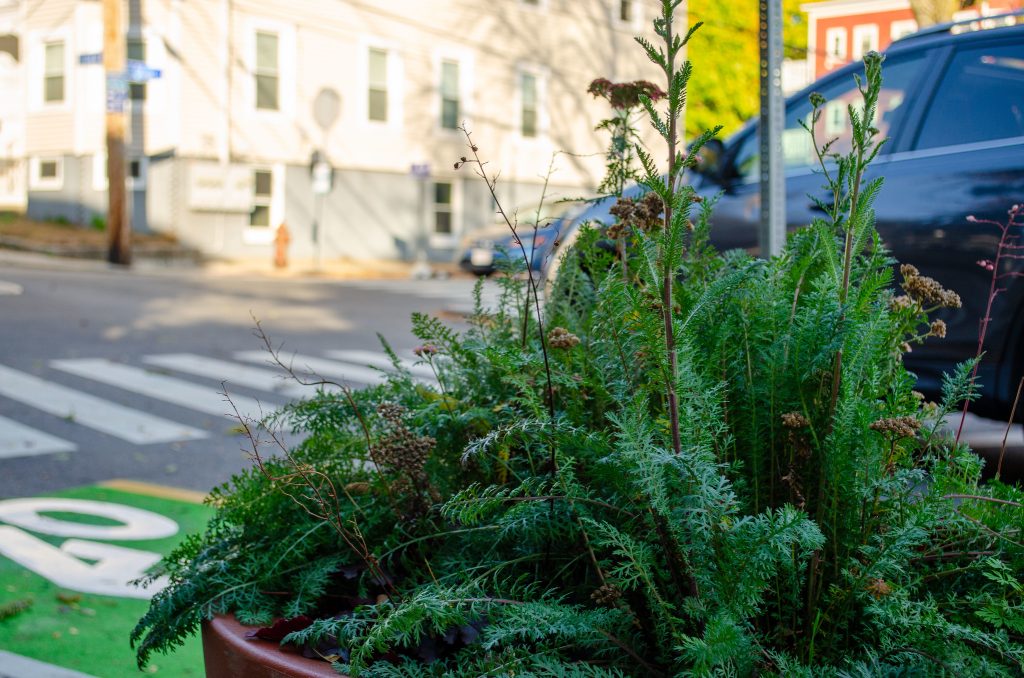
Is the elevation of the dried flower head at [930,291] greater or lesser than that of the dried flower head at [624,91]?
lesser

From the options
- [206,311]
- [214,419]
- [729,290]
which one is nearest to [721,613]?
[729,290]

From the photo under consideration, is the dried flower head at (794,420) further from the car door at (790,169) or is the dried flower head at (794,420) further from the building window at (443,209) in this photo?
the building window at (443,209)

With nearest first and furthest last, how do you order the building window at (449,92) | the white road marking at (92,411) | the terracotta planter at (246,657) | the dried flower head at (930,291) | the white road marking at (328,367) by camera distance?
the terracotta planter at (246,657), the dried flower head at (930,291), the white road marking at (92,411), the white road marking at (328,367), the building window at (449,92)

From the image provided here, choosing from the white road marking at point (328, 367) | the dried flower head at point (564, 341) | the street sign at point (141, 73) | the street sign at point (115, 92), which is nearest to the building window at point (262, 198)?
the street sign at point (115, 92)

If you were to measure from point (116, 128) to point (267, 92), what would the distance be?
4397mm

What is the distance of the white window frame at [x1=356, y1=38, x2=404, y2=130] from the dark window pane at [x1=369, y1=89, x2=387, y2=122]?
81mm

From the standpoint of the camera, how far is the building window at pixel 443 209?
26.5 metres

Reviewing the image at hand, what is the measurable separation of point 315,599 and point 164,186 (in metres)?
21.0

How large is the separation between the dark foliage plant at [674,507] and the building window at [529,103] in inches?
1043

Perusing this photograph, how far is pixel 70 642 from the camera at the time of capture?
322 centimetres

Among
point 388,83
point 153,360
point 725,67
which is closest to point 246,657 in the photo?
point 153,360

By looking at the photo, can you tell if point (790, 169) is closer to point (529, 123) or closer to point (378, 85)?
point (378, 85)

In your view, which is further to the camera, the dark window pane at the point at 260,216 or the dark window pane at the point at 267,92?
the dark window pane at the point at 260,216

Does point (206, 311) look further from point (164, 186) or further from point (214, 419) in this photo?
point (164, 186)
